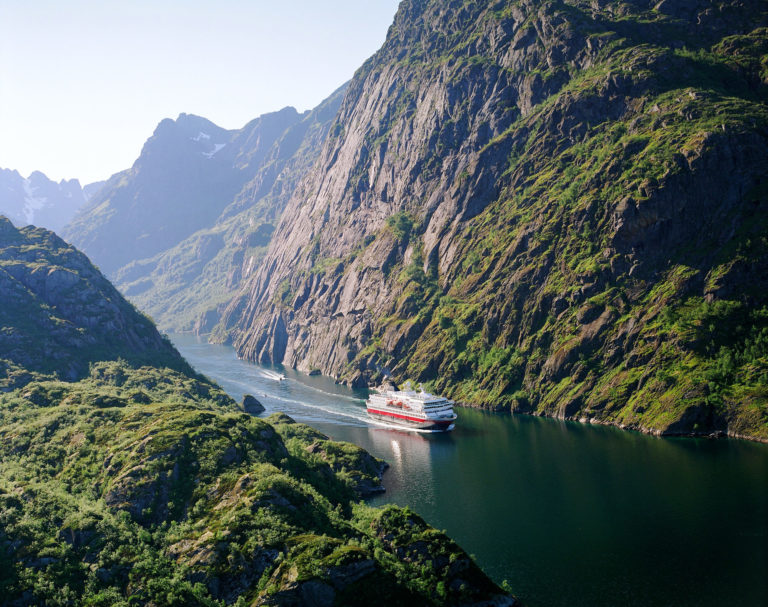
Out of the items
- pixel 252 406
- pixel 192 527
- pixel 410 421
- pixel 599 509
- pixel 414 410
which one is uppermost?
pixel 192 527

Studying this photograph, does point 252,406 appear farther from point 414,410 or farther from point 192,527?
point 192,527

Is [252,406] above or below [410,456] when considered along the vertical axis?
above

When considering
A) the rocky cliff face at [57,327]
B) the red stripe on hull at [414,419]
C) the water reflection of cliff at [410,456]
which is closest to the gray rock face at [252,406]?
the rocky cliff face at [57,327]

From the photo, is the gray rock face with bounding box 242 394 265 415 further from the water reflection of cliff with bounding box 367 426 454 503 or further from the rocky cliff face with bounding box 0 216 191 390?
the water reflection of cliff with bounding box 367 426 454 503

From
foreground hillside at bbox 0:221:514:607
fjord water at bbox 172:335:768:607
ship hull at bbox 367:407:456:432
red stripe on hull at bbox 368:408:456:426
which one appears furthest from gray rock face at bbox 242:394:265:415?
foreground hillside at bbox 0:221:514:607

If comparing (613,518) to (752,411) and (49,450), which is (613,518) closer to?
(752,411)

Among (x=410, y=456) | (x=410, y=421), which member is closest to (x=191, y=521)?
(x=410, y=456)

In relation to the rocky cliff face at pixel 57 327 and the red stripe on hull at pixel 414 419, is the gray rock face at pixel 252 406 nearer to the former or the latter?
the rocky cliff face at pixel 57 327

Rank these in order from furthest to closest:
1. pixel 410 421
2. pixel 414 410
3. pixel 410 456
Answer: pixel 410 421 < pixel 414 410 < pixel 410 456
